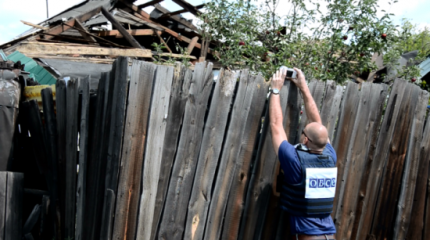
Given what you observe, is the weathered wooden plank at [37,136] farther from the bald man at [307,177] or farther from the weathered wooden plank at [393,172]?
the weathered wooden plank at [393,172]

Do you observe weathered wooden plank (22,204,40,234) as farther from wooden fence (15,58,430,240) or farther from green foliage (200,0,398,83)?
green foliage (200,0,398,83)

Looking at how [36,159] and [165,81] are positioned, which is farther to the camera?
[36,159]

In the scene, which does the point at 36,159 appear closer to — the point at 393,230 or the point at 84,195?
the point at 84,195

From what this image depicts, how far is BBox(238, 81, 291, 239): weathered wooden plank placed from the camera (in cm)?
322

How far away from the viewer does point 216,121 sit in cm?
306

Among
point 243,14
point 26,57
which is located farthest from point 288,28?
point 26,57

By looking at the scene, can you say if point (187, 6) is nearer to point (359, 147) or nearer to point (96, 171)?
point (359, 147)

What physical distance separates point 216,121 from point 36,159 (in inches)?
85.5

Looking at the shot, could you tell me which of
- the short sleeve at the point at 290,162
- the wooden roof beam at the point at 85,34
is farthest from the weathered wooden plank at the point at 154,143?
the wooden roof beam at the point at 85,34

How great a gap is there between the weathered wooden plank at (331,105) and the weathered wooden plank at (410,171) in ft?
3.37

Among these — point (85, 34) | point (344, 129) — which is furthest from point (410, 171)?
point (85, 34)

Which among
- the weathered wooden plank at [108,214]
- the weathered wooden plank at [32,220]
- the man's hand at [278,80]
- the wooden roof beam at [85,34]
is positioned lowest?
the weathered wooden plank at [32,220]

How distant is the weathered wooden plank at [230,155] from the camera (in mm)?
3115

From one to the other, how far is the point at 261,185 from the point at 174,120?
3.37 feet
